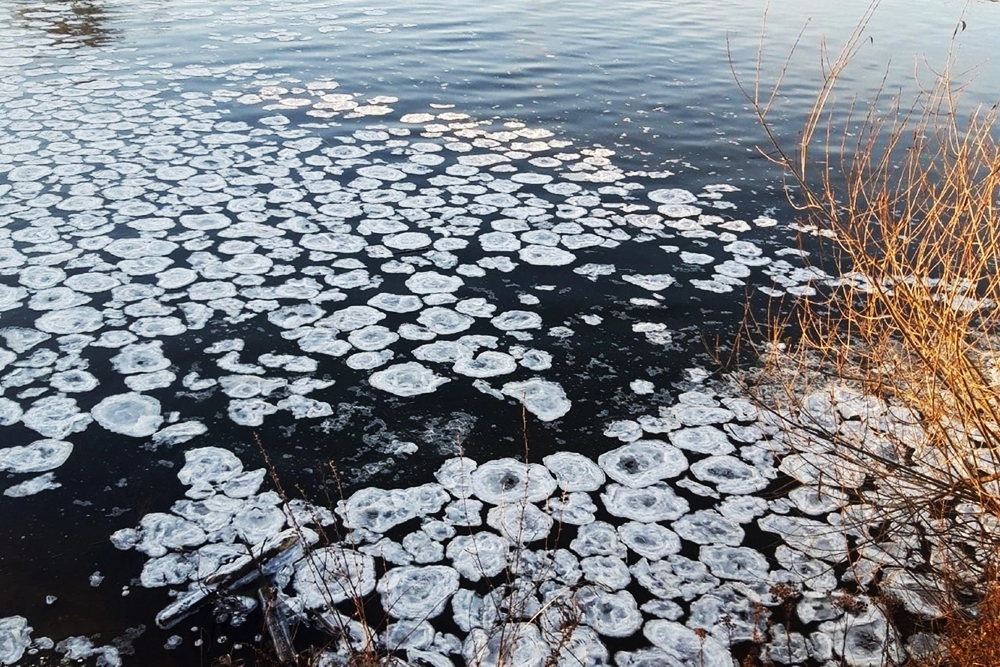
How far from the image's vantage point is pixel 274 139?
7785mm

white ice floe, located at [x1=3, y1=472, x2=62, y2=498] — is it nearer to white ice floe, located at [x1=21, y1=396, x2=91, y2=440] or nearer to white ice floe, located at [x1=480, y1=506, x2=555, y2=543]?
white ice floe, located at [x1=21, y1=396, x2=91, y2=440]

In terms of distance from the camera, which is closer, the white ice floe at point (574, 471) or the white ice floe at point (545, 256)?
the white ice floe at point (574, 471)

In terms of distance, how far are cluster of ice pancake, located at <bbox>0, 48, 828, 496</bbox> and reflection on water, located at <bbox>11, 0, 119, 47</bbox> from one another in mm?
3104

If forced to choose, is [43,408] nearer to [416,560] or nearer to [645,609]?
[416,560]

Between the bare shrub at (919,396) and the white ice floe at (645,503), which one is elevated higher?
the bare shrub at (919,396)

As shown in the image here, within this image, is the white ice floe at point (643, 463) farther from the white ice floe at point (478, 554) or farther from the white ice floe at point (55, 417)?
the white ice floe at point (55, 417)

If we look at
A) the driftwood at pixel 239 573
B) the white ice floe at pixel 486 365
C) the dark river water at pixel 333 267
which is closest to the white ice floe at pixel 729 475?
the dark river water at pixel 333 267

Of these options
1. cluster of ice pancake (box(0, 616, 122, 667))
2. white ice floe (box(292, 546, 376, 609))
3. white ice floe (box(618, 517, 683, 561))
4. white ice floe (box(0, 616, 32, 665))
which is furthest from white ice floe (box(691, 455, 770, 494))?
white ice floe (box(0, 616, 32, 665))

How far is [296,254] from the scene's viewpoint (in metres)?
5.73

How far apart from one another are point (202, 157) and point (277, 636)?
529 cm

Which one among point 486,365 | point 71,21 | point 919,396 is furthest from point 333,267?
point 71,21

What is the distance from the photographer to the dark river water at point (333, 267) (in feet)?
12.6

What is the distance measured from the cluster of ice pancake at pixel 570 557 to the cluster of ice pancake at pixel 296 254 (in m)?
0.62

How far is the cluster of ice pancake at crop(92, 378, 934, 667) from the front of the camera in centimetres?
303
